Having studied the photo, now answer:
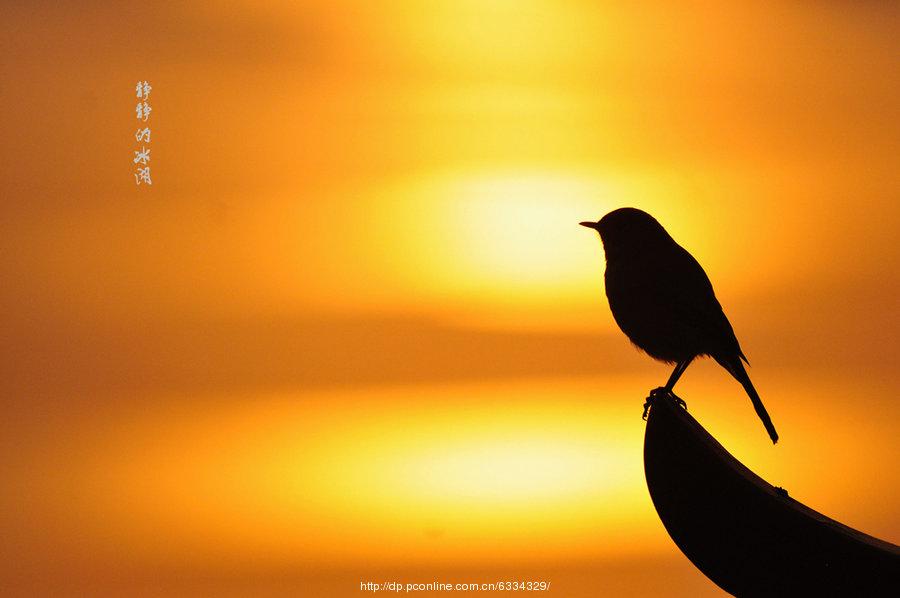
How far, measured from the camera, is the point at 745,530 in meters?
0.85

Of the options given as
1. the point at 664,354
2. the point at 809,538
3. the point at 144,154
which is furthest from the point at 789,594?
the point at 144,154

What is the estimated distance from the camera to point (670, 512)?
900 millimetres

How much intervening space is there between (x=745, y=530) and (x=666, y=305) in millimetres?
353

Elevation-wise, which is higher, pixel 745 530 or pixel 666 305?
pixel 666 305

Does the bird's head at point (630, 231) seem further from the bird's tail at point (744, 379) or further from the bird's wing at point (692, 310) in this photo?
the bird's tail at point (744, 379)

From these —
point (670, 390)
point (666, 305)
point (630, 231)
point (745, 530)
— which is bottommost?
point (745, 530)

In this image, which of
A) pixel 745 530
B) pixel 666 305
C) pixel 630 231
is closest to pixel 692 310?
pixel 666 305

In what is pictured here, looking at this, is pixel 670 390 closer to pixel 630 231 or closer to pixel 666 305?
pixel 666 305

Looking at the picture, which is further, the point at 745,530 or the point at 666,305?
the point at 666,305

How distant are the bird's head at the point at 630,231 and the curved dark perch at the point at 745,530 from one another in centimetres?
29

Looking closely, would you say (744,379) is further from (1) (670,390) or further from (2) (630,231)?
(2) (630,231)

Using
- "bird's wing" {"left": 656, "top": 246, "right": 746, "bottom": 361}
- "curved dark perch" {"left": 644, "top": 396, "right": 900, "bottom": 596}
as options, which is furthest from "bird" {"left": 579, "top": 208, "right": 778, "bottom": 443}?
"curved dark perch" {"left": 644, "top": 396, "right": 900, "bottom": 596}

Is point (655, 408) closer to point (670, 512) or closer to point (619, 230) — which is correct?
point (670, 512)

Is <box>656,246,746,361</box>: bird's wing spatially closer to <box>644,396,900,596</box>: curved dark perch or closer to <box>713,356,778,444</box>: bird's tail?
<box>713,356,778,444</box>: bird's tail
